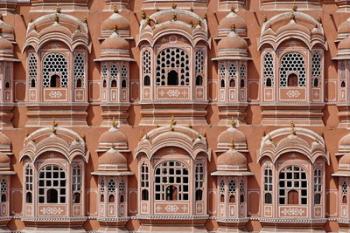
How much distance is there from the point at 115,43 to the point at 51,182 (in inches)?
212

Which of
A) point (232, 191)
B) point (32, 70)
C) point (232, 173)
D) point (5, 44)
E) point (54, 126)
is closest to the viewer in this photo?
point (232, 173)

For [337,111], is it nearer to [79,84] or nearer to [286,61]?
[286,61]

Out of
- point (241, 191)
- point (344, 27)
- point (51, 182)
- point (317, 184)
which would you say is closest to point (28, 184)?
point (51, 182)

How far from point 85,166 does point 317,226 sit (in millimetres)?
8413

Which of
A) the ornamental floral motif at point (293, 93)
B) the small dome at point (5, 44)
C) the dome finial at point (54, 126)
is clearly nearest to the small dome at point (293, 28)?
the ornamental floral motif at point (293, 93)

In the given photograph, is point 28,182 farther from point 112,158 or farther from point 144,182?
point 144,182

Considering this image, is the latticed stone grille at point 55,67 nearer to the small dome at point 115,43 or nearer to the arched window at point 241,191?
the small dome at point 115,43

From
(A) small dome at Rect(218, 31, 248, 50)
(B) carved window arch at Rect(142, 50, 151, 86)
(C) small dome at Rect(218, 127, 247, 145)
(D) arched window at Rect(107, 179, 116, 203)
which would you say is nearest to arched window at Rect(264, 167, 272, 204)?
(C) small dome at Rect(218, 127, 247, 145)

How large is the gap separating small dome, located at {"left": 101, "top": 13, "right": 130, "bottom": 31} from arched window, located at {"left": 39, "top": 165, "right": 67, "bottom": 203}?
531 cm

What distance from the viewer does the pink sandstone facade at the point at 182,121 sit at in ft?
Result: 136

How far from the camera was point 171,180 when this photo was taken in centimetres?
4162

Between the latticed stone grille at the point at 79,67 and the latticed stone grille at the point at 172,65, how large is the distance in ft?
8.96

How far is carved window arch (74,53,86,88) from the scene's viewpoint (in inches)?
1668

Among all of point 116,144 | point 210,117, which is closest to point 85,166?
point 116,144
